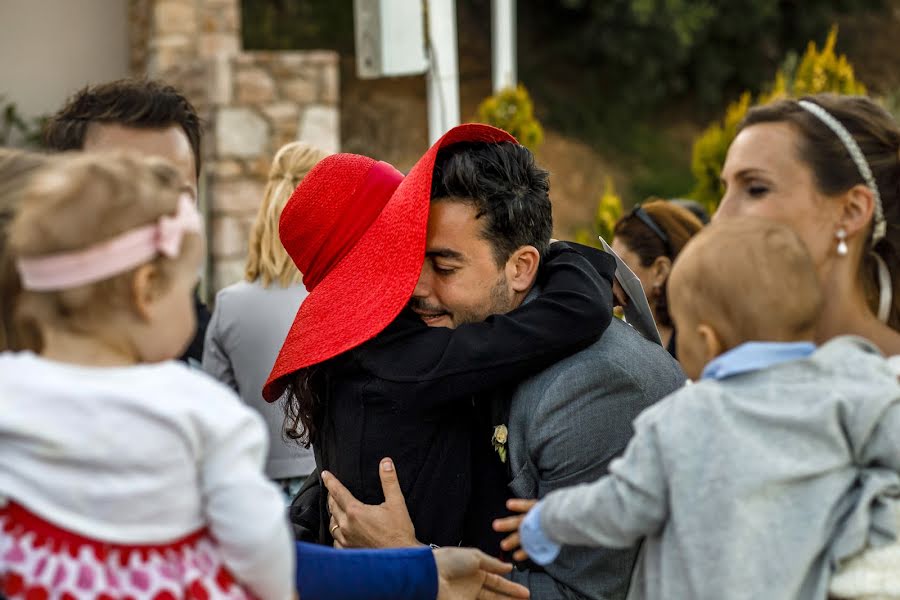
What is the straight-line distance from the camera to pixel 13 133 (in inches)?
404

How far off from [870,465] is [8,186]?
154cm

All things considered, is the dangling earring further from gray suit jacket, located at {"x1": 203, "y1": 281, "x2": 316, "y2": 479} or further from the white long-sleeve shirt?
gray suit jacket, located at {"x1": 203, "y1": 281, "x2": 316, "y2": 479}

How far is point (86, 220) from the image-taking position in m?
1.64

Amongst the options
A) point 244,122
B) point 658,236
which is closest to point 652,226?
point 658,236

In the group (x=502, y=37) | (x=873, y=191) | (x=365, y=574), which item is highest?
(x=502, y=37)

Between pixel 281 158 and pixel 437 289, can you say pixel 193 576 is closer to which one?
pixel 437 289

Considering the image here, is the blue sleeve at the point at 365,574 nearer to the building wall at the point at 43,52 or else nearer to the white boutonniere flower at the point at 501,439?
the white boutonniere flower at the point at 501,439

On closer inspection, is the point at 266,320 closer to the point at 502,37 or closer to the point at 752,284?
the point at 752,284

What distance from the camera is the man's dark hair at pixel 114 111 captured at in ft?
10.8

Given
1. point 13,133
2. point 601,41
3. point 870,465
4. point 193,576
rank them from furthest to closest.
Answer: point 601,41, point 13,133, point 870,465, point 193,576

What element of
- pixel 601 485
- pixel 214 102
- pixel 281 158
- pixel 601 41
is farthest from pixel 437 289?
pixel 601 41

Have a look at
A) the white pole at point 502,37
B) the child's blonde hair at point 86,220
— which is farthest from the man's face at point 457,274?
the white pole at point 502,37

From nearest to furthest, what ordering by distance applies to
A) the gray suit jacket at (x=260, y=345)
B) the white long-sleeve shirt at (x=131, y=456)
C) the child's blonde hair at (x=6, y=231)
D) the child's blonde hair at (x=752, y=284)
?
1. the white long-sleeve shirt at (x=131, y=456)
2. the child's blonde hair at (x=6, y=231)
3. the child's blonde hair at (x=752, y=284)
4. the gray suit jacket at (x=260, y=345)

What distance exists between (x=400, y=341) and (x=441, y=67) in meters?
4.05
